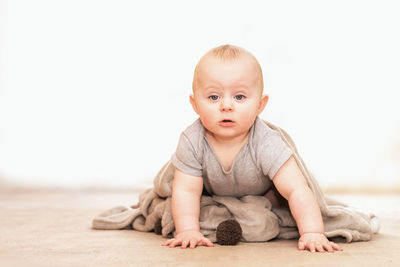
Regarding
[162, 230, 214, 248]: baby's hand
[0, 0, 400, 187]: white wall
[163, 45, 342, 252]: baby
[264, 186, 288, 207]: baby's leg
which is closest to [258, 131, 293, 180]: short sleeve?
[163, 45, 342, 252]: baby

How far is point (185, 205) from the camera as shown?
1415 mm

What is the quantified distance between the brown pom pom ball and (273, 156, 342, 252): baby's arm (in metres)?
0.15

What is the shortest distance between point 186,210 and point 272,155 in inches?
10.3

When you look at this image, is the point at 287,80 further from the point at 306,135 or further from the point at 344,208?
the point at 344,208

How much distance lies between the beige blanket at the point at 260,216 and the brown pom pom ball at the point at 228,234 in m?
0.05

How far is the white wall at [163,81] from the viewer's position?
8.91 ft

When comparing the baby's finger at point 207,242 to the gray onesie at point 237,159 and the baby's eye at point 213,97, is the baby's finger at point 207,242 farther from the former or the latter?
the baby's eye at point 213,97

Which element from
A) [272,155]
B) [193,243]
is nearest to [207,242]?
[193,243]

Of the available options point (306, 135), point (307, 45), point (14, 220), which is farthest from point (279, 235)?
point (307, 45)

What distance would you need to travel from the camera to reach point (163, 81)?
2.81 m

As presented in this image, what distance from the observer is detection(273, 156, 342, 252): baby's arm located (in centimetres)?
127

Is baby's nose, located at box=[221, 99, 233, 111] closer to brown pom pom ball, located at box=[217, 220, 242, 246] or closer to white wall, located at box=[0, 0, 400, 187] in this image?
brown pom pom ball, located at box=[217, 220, 242, 246]

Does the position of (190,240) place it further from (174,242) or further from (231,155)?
(231,155)

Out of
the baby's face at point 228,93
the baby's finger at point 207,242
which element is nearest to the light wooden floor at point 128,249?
the baby's finger at point 207,242
